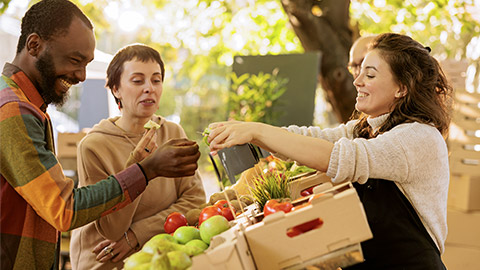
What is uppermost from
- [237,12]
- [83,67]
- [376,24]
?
[237,12]

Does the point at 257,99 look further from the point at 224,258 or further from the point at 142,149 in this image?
the point at 224,258

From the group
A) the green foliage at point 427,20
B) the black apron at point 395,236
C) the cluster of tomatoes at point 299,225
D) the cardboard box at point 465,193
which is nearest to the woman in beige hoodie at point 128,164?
the cluster of tomatoes at point 299,225

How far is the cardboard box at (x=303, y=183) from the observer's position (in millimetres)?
2139

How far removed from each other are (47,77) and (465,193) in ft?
11.8

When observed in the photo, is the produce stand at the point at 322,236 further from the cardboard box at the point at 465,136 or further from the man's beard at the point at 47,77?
the cardboard box at the point at 465,136

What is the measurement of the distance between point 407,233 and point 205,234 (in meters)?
0.82

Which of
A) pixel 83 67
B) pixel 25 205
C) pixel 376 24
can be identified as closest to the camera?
pixel 25 205

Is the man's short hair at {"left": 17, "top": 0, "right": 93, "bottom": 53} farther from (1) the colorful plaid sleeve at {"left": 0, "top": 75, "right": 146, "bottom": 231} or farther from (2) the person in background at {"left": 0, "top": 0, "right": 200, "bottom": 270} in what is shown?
(1) the colorful plaid sleeve at {"left": 0, "top": 75, "right": 146, "bottom": 231}

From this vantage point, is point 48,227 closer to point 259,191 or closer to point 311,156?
point 259,191

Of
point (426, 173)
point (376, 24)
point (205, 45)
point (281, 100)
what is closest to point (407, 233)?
point (426, 173)

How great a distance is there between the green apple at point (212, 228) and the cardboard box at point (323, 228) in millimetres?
236

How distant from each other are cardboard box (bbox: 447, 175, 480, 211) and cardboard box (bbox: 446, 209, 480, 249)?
0.07 m

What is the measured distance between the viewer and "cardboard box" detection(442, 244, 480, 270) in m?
3.81

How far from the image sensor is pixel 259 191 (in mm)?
1962
